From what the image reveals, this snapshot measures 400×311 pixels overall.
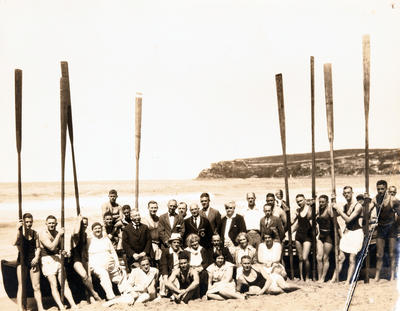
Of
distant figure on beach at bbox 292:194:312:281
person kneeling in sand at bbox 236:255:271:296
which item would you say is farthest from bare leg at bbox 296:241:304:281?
person kneeling in sand at bbox 236:255:271:296

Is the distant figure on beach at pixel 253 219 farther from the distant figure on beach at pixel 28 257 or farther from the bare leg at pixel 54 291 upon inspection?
the distant figure on beach at pixel 28 257

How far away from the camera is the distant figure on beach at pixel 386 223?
663 centimetres

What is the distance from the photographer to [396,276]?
667 cm

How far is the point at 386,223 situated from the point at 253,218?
1.71 metres

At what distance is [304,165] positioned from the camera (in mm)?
11695

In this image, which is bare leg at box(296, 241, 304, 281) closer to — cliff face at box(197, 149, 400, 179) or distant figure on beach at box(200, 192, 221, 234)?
distant figure on beach at box(200, 192, 221, 234)

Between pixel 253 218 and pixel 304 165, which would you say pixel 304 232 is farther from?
pixel 304 165

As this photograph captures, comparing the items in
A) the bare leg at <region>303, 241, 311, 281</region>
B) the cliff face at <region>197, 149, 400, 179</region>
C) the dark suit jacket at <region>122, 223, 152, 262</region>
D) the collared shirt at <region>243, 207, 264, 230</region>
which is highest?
the cliff face at <region>197, 149, 400, 179</region>

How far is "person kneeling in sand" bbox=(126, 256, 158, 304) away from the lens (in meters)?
6.03

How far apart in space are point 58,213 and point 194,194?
3503mm

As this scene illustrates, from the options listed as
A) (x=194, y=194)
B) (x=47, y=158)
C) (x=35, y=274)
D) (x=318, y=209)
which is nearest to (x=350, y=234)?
(x=318, y=209)

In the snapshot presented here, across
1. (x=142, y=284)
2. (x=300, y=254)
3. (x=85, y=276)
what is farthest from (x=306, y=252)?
Result: (x=85, y=276)

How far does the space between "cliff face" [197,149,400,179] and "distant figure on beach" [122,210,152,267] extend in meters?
4.22

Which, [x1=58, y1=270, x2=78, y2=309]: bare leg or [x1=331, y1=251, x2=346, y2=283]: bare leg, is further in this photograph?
[x1=331, y1=251, x2=346, y2=283]: bare leg
